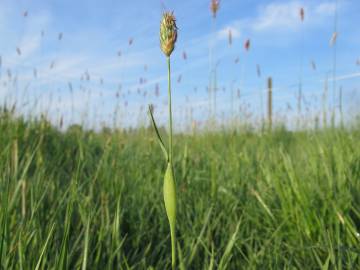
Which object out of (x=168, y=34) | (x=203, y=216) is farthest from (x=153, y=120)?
(x=203, y=216)

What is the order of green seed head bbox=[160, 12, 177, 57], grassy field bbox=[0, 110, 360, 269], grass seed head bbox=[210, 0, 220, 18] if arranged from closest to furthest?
green seed head bbox=[160, 12, 177, 57], grassy field bbox=[0, 110, 360, 269], grass seed head bbox=[210, 0, 220, 18]

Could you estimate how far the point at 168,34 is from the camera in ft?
1.79

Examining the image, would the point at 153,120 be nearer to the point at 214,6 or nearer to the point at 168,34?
the point at 168,34

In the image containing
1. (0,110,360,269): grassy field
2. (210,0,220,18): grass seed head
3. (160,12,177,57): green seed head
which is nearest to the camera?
(160,12,177,57): green seed head

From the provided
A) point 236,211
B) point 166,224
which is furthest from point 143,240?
point 236,211

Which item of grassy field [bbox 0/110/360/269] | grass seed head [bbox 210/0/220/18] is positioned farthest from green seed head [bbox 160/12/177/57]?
grass seed head [bbox 210/0/220/18]

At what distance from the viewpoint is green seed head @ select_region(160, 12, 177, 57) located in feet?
1.77

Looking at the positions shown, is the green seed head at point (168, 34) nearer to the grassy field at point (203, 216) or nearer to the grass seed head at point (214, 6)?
the grassy field at point (203, 216)

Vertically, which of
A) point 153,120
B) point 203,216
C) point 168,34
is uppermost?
point 168,34

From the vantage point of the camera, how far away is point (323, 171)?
1.74 metres

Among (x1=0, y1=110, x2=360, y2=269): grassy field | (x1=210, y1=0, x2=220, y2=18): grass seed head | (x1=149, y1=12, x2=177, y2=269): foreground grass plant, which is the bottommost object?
(x1=0, y1=110, x2=360, y2=269): grassy field

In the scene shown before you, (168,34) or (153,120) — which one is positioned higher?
(168,34)

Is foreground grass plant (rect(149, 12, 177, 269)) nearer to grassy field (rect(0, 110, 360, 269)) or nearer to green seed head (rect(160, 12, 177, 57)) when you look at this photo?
green seed head (rect(160, 12, 177, 57))

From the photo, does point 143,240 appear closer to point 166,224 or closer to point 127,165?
point 166,224
